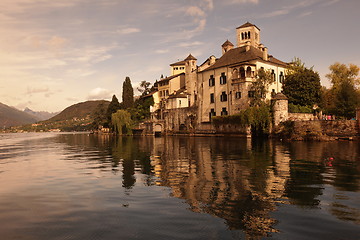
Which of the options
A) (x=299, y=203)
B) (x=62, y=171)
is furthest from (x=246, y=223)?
(x=62, y=171)

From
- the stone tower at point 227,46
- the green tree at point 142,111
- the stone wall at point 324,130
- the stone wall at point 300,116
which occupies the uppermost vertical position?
the stone tower at point 227,46

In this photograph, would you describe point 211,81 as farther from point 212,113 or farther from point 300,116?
point 300,116

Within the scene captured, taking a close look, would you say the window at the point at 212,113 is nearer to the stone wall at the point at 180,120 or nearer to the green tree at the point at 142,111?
the stone wall at the point at 180,120

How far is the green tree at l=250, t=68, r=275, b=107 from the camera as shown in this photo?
52.1 metres

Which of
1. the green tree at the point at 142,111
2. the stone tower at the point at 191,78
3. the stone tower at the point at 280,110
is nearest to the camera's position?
the stone tower at the point at 280,110

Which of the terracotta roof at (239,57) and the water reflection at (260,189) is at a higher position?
the terracotta roof at (239,57)

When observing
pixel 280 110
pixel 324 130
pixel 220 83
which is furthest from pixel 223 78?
pixel 324 130

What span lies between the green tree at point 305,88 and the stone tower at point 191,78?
2525 centimetres

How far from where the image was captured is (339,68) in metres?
69.5

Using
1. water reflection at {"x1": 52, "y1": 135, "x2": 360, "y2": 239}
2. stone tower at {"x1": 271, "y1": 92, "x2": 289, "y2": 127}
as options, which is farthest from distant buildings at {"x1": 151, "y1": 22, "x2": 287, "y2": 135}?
water reflection at {"x1": 52, "y1": 135, "x2": 360, "y2": 239}

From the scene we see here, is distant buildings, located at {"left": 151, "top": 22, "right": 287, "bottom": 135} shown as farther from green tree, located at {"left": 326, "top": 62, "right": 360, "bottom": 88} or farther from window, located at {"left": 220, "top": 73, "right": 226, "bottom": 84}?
green tree, located at {"left": 326, "top": 62, "right": 360, "bottom": 88}

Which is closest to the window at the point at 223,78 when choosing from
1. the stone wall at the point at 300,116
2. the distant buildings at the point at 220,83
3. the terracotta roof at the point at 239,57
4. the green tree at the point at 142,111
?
the distant buildings at the point at 220,83

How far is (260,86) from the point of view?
172 feet

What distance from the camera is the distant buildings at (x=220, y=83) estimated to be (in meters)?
56.0
